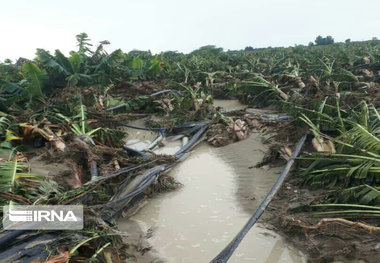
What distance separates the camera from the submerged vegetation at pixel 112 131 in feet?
9.24

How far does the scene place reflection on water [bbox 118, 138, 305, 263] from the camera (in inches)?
106

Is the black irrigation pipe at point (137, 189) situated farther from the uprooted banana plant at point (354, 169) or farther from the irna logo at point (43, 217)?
the uprooted banana plant at point (354, 169)

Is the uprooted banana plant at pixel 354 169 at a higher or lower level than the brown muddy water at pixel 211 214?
higher

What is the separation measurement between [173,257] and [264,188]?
5.45 feet

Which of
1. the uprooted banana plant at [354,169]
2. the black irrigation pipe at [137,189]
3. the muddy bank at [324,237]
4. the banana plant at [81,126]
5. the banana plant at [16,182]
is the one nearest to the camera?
the muddy bank at [324,237]

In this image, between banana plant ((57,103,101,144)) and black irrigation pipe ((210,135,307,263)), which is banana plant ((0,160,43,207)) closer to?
banana plant ((57,103,101,144))

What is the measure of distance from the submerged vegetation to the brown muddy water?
16.9 inches

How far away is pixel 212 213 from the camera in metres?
3.42

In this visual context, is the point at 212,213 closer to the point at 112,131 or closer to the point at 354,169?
the point at 354,169

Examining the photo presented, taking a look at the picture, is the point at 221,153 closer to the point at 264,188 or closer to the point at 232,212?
the point at 264,188

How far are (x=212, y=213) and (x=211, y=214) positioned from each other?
3cm

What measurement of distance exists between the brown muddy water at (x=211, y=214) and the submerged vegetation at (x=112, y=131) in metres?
0.43

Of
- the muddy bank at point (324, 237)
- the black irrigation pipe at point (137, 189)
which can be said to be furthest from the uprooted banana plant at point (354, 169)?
the black irrigation pipe at point (137, 189)

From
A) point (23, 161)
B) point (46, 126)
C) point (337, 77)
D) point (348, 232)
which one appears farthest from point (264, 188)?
point (337, 77)
